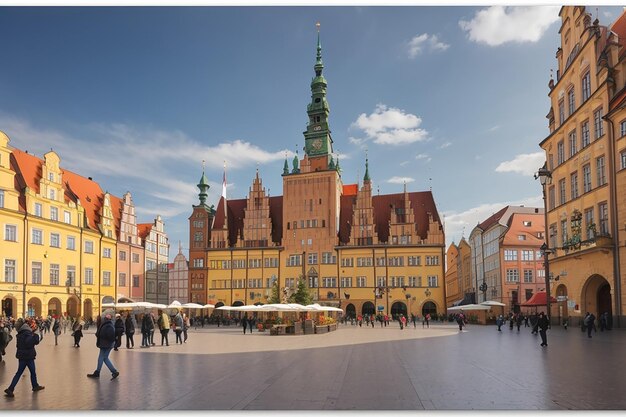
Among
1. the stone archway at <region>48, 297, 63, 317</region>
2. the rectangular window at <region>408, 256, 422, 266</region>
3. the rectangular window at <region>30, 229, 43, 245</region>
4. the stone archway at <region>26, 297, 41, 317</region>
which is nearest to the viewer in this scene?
the stone archway at <region>26, 297, 41, 317</region>

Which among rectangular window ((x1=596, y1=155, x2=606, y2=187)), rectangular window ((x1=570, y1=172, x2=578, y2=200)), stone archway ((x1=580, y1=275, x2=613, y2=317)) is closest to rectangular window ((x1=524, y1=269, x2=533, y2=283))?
stone archway ((x1=580, y1=275, x2=613, y2=317))

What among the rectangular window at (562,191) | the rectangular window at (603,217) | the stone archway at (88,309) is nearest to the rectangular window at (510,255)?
the rectangular window at (562,191)

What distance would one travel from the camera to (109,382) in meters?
11.8

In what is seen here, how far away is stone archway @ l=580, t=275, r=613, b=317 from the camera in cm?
3091

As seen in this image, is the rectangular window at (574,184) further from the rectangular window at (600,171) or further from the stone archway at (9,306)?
the stone archway at (9,306)

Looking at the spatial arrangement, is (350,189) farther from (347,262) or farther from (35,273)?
(35,273)

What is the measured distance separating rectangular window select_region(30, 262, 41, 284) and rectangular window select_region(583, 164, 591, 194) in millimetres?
36613

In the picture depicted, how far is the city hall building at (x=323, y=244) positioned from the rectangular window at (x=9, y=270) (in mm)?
30170

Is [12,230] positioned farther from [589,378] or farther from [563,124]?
[589,378]

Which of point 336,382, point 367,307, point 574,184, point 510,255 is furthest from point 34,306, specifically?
point 510,255

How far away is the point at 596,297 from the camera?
102 feet

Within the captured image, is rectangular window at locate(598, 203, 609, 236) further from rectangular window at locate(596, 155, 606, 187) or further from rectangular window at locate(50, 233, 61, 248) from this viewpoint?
rectangular window at locate(50, 233, 61, 248)

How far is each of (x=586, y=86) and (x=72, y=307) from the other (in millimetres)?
42151

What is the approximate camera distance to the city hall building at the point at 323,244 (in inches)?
2534
